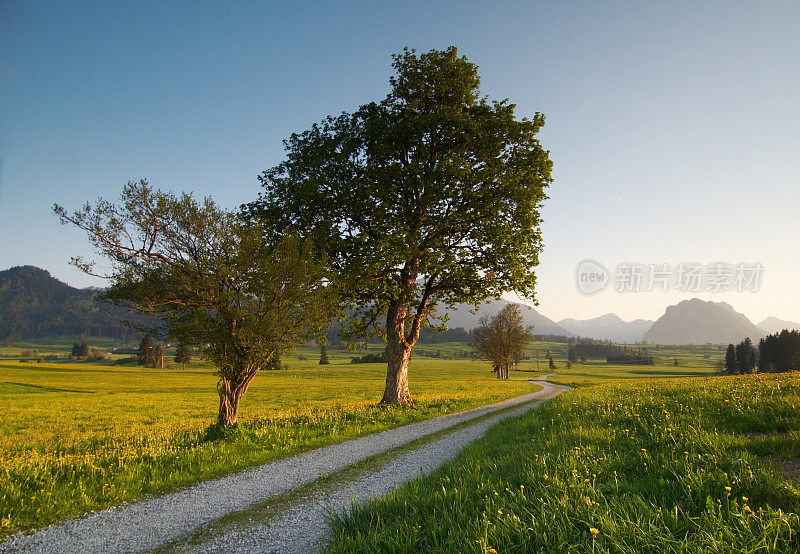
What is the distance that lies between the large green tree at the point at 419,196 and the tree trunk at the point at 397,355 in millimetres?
63

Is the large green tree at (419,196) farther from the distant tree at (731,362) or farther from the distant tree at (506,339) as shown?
the distant tree at (731,362)

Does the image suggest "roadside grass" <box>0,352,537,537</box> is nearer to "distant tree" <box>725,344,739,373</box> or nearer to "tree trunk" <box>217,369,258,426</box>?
"tree trunk" <box>217,369,258,426</box>

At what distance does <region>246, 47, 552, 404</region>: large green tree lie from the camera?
20.6 metres

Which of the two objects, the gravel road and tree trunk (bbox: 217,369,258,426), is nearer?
the gravel road

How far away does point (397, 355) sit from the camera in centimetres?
2278

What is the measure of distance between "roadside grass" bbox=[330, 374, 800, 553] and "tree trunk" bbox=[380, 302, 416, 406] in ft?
44.8

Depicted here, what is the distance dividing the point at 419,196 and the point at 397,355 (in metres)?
9.81

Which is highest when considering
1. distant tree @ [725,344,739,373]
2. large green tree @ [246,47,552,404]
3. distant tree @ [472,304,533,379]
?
large green tree @ [246,47,552,404]

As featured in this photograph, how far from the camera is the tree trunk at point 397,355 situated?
22.3 meters

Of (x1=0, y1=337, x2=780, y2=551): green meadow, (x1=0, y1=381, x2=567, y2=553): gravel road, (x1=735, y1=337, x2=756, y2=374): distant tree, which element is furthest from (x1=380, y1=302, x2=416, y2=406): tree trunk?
(x1=735, y1=337, x2=756, y2=374): distant tree

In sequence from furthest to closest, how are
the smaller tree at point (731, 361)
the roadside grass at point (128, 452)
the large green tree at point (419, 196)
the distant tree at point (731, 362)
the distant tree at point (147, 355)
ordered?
the smaller tree at point (731, 361) → the distant tree at point (731, 362) → the distant tree at point (147, 355) → the large green tree at point (419, 196) → the roadside grass at point (128, 452)

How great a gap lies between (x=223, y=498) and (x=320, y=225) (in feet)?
50.7

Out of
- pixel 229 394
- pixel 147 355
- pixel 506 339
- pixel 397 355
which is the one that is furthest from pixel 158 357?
pixel 229 394

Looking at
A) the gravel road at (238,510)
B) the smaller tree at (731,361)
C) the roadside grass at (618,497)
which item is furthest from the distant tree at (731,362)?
the gravel road at (238,510)
